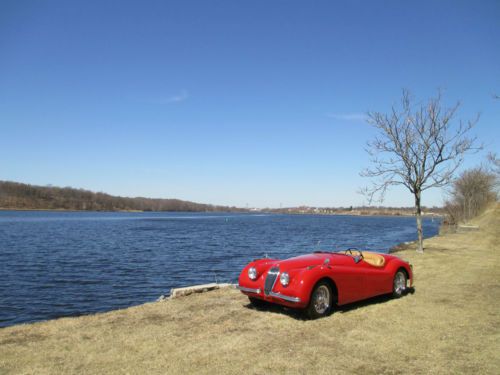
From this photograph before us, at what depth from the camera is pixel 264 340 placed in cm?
585

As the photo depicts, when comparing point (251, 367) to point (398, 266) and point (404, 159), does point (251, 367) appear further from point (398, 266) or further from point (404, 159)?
point (404, 159)

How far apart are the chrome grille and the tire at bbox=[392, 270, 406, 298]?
3.27 m

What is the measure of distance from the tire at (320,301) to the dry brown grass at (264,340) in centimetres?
17

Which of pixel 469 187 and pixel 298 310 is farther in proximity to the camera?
pixel 469 187

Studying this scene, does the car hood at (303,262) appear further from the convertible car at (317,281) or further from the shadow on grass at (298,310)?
the shadow on grass at (298,310)

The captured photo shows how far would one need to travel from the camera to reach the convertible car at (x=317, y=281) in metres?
6.85

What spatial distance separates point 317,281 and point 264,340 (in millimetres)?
1683

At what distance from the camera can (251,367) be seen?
4789mm

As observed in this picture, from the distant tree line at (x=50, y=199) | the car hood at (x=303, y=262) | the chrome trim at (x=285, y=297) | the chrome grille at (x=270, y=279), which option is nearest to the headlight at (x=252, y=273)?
the chrome grille at (x=270, y=279)

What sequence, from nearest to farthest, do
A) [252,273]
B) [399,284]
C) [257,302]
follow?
[252,273] → [257,302] → [399,284]

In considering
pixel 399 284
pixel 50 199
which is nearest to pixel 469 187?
pixel 399 284

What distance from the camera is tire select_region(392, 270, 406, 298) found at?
8773 millimetres

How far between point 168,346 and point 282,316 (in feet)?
8.21

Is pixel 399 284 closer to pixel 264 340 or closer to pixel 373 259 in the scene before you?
pixel 373 259
